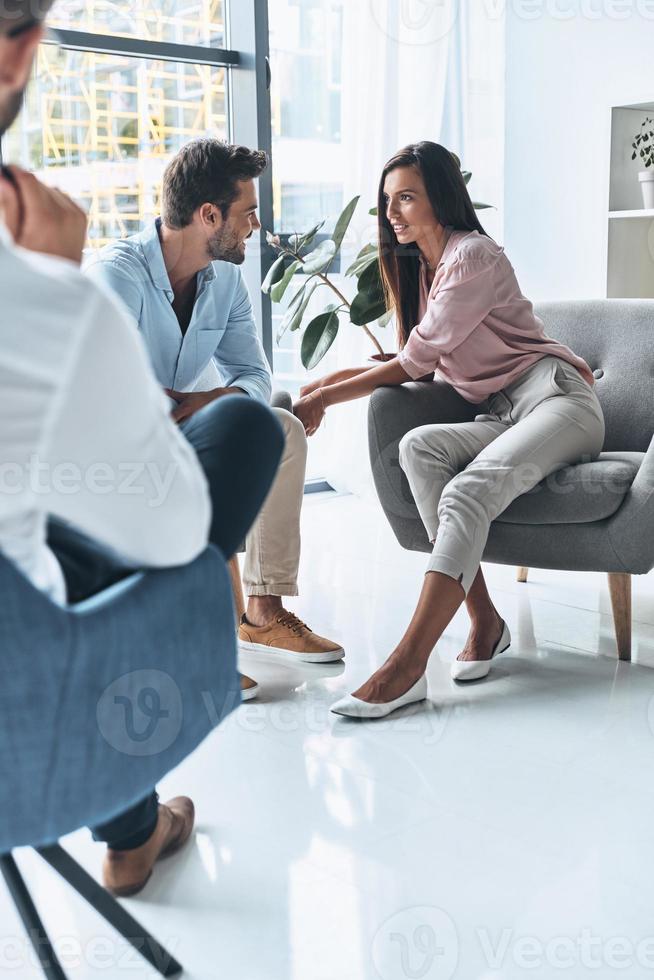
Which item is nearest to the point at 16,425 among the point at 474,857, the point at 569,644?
the point at 474,857

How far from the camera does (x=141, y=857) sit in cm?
145

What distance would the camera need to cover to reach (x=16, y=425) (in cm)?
71

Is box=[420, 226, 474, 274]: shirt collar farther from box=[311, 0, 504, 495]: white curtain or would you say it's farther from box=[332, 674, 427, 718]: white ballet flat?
box=[311, 0, 504, 495]: white curtain

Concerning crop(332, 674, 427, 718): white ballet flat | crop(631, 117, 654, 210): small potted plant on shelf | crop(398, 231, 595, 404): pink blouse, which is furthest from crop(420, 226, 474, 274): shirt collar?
crop(631, 117, 654, 210): small potted plant on shelf

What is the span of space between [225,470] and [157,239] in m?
1.35

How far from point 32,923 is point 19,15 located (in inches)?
35.4

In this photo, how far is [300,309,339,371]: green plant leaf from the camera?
3.37 meters

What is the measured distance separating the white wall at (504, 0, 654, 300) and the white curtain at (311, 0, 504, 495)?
0.08 m

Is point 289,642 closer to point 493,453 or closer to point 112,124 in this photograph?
point 493,453

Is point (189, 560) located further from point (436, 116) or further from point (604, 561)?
point (436, 116)

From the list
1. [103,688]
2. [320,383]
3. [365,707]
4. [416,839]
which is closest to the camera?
[103,688]

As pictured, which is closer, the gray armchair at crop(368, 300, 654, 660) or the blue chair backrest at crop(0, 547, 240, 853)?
the blue chair backrest at crop(0, 547, 240, 853)

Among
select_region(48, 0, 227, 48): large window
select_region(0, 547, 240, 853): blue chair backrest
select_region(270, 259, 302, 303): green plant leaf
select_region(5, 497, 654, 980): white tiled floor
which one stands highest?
select_region(48, 0, 227, 48): large window

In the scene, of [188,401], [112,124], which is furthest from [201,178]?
[112,124]
